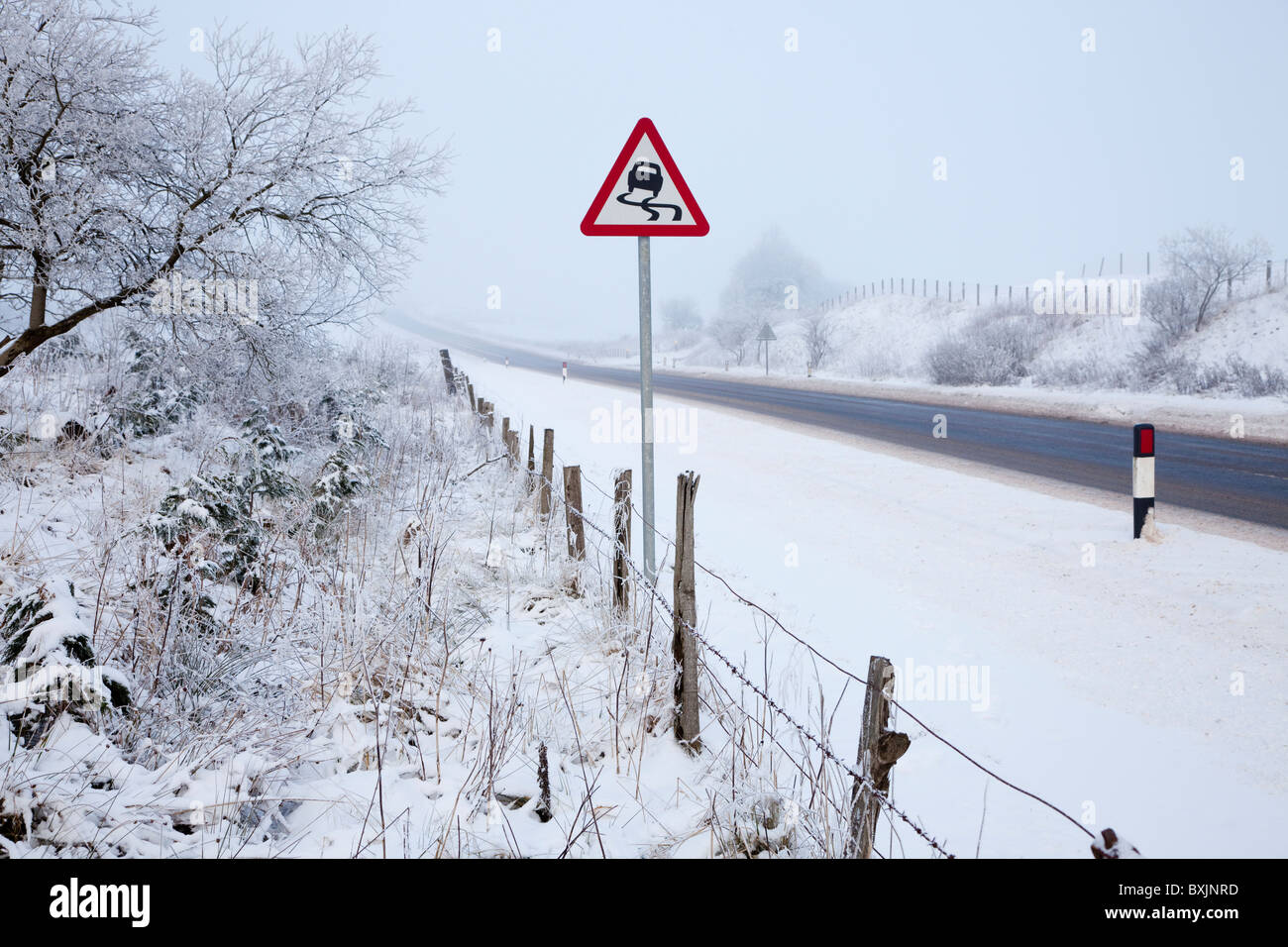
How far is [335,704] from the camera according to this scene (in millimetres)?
3244

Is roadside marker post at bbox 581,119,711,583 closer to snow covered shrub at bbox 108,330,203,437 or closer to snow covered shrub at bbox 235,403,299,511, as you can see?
snow covered shrub at bbox 235,403,299,511

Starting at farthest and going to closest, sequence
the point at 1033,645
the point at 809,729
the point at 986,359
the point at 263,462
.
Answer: the point at 986,359
the point at 263,462
the point at 1033,645
the point at 809,729

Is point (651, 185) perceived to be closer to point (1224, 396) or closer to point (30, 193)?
point (30, 193)

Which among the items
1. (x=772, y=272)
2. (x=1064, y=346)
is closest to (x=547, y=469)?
(x=1064, y=346)

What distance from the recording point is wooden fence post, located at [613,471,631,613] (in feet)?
14.6

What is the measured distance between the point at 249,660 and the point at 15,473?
14.6 ft

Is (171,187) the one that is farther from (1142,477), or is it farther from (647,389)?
(1142,477)

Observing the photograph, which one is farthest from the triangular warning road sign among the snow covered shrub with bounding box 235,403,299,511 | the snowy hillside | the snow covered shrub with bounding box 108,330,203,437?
the snowy hillside

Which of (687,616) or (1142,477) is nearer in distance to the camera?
(687,616)

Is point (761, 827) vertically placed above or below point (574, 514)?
below

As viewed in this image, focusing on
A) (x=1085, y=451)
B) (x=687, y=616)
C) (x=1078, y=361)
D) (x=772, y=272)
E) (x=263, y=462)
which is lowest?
(x=687, y=616)

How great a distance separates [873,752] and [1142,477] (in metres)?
5.74

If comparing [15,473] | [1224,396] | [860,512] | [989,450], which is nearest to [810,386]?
[1224,396]

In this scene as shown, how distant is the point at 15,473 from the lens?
20.5ft
